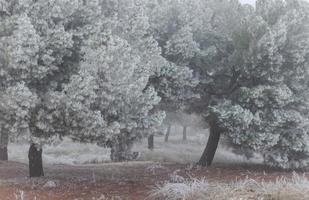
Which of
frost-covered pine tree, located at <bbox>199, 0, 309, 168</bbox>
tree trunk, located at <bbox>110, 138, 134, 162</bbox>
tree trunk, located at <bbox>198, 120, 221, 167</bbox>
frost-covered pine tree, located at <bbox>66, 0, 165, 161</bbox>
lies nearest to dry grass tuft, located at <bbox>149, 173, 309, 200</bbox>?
frost-covered pine tree, located at <bbox>66, 0, 165, 161</bbox>

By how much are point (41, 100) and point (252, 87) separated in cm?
775

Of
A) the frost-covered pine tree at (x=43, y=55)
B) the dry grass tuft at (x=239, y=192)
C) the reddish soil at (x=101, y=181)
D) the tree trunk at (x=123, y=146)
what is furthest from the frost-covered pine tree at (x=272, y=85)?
the frost-covered pine tree at (x=43, y=55)

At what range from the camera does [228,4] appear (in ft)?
55.9

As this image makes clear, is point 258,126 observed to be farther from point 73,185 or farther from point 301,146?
point 73,185

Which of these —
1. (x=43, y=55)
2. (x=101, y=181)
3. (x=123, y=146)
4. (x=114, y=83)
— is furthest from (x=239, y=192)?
(x=101, y=181)

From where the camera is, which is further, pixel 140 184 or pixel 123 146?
pixel 123 146

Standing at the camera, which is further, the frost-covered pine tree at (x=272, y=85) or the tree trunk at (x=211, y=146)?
the tree trunk at (x=211, y=146)

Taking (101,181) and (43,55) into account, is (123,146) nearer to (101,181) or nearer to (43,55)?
(101,181)

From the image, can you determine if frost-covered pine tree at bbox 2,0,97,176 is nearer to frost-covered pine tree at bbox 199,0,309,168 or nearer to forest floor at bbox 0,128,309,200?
forest floor at bbox 0,128,309,200

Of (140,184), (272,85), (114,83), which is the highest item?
(272,85)

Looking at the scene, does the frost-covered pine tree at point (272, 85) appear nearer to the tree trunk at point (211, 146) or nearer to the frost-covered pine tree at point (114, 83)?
the tree trunk at point (211, 146)

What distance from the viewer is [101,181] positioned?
13227 millimetres

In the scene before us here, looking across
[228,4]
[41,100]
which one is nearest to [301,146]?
[228,4]

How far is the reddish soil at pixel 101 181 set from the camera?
35.1 ft
